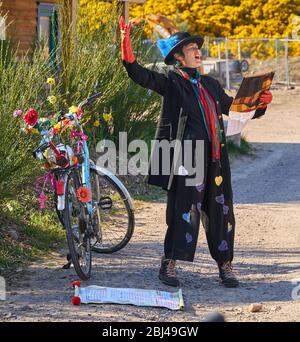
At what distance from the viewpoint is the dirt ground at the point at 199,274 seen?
5.05m

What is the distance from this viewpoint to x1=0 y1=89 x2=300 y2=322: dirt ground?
505cm

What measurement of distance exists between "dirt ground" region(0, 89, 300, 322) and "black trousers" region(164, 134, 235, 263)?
255 mm

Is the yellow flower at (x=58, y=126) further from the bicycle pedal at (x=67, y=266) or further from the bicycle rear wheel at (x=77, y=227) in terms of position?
the bicycle pedal at (x=67, y=266)

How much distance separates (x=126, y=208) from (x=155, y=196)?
2.53 m

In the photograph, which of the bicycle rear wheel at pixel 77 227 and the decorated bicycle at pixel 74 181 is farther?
the decorated bicycle at pixel 74 181

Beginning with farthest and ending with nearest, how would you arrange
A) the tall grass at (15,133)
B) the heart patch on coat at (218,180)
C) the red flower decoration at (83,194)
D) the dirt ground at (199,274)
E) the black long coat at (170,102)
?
the tall grass at (15,133), the red flower decoration at (83,194), the heart patch on coat at (218,180), the black long coat at (170,102), the dirt ground at (199,274)

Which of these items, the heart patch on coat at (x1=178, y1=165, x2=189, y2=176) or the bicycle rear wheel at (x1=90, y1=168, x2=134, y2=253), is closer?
the heart patch on coat at (x1=178, y1=165, x2=189, y2=176)

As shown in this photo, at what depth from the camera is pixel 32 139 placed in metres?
6.46

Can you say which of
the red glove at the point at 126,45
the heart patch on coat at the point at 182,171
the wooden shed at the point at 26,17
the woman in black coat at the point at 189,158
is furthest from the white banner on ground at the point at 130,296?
the wooden shed at the point at 26,17

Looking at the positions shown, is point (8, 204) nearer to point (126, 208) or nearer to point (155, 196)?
point (126, 208)

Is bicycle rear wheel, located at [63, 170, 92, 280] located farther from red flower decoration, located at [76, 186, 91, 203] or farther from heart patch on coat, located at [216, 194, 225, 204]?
heart patch on coat, located at [216, 194, 225, 204]

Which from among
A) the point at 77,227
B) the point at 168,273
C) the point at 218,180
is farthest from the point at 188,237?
the point at 77,227

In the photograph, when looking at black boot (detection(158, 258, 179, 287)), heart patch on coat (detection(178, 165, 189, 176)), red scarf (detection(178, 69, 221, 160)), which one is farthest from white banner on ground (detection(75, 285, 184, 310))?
red scarf (detection(178, 69, 221, 160))

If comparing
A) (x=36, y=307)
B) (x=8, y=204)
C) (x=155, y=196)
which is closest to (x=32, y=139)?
(x=8, y=204)
